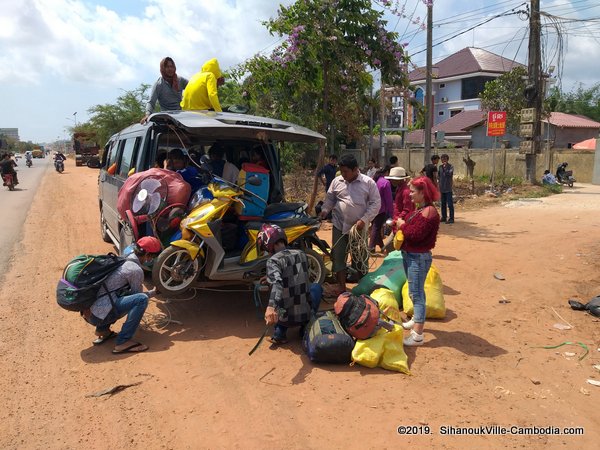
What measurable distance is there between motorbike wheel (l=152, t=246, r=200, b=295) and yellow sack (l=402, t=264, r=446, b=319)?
8.00 ft

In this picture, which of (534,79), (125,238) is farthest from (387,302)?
(534,79)

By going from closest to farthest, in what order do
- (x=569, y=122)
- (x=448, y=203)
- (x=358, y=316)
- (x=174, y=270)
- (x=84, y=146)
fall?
(x=358, y=316) → (x=174, y=270) → (x=448, y=203) → (x=569, y=122) → (x=84, y=146)

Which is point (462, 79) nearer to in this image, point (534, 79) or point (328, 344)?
point (534, 79)

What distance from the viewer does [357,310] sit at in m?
4.31

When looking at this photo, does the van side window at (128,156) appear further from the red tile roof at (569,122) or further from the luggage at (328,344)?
the red tile roof at (569,122)

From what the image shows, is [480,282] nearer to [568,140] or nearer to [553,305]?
[553,305]

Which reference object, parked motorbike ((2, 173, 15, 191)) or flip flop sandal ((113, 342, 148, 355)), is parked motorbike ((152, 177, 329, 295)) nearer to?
flip flop sandal ((113, 342, 148, 355))

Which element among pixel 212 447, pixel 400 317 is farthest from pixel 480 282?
pixel 212 447

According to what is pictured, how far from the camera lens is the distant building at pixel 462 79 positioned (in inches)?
1768

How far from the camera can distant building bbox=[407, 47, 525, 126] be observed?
147 feet

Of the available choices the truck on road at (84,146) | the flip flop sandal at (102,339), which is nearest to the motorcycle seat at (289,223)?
the flip flop sandal at (102,339)

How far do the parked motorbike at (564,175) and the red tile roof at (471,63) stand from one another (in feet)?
91.3

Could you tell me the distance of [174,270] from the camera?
15.7 ft

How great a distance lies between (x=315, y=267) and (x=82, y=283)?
2438mm
